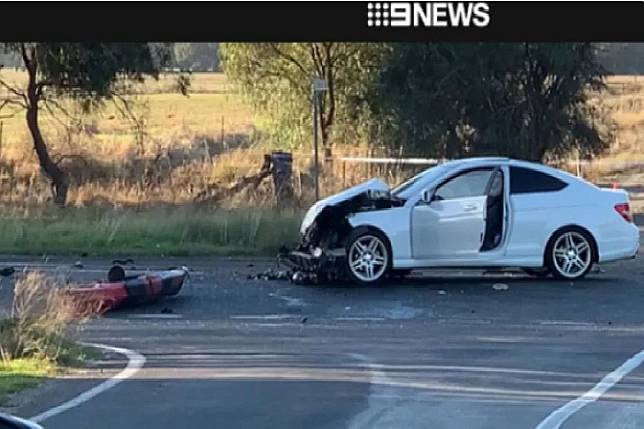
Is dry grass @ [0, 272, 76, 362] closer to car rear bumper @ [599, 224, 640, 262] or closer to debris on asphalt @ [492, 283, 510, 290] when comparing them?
debris on asphalt @ [492, 283, 510, 290]

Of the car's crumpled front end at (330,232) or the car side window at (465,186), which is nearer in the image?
the car's crumpled front end at (330,232)

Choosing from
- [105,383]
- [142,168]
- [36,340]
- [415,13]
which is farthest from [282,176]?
[105,383]

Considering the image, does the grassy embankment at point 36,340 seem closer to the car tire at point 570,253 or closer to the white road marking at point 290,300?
the white road marking at point 290,300

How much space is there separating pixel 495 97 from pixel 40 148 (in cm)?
983

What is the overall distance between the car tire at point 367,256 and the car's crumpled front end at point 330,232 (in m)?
0.12

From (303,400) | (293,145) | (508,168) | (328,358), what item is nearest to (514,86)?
(293,145)

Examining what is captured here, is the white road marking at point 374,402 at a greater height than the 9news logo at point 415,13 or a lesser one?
lesser

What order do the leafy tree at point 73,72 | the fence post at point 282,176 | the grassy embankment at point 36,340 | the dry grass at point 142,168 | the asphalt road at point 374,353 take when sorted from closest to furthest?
the asphalt road at point 374,353
the grassy embankment at point 36,340
the fence post at point 282,176
the dry grass at point 142,168
the leafy tree at point 73,72

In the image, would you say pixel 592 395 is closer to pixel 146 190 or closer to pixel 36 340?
pixel 36 340

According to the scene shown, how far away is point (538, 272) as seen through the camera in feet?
63.2

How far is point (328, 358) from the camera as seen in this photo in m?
12.8

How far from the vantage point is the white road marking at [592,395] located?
996cm

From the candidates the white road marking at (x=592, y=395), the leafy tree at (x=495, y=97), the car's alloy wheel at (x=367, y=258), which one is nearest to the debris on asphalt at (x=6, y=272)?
the car's alloy wheel at (x=367, y=258)

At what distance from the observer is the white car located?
1816cm
